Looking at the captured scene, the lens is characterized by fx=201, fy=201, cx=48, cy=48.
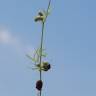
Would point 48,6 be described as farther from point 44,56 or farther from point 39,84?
point 39,84

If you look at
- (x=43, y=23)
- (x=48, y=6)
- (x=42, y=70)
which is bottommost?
(x=42, y=70)

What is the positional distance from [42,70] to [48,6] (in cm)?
61

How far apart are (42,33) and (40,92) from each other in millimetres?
521

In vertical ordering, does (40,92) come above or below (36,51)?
below

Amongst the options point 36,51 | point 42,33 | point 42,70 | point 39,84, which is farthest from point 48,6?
point 39,84

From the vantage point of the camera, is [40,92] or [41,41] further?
[41,41]

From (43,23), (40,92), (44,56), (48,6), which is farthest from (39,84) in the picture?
(48,6)

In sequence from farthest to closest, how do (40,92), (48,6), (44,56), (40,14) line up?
(40,14) → (48,6) → (44,56) → (40,92)

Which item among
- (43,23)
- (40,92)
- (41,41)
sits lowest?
(40,92)

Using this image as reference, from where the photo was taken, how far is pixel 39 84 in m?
1.59

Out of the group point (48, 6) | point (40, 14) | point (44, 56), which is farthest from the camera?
point (40, 14)

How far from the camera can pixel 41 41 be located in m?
1.67

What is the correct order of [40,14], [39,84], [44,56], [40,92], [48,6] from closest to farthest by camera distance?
[40,92] → [39,84] → [44,56] → [48,6] → [40,14]

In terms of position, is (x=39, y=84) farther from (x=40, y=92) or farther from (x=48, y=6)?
(x=48, y=6)
